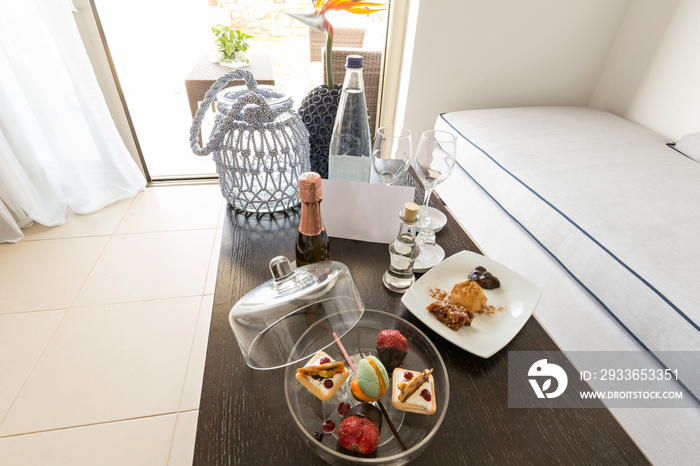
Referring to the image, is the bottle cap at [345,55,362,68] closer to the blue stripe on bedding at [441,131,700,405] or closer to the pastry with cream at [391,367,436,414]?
the pastry with cream at [391,367,436,414]

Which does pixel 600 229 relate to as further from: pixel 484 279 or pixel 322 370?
pixel 322 370

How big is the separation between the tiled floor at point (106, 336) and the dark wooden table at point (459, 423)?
21.0 inches

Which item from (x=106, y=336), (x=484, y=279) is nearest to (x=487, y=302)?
(x=484, y=279)

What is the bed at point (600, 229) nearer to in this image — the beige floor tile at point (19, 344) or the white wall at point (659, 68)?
the white wall at point (659, 68)

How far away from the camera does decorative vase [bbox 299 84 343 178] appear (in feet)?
2.72

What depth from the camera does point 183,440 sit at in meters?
0.89

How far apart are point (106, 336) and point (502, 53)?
1.91m

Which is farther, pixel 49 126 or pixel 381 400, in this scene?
pixel 49 126

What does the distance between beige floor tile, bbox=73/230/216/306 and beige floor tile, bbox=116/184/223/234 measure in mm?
59

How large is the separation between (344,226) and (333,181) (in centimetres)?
10

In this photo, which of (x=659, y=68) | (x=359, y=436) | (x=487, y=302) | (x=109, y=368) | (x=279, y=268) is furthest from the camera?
(x=659, y=68)

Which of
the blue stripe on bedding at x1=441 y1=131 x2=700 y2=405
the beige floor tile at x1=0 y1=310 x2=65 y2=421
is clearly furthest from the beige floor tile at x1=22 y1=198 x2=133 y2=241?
the blue stripe on bedding at x1=441 y1=131 x2=700 y2=405

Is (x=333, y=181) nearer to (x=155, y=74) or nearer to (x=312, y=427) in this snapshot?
(x=312, y=427)

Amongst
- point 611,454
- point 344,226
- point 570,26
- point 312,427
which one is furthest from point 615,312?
point 570,26
